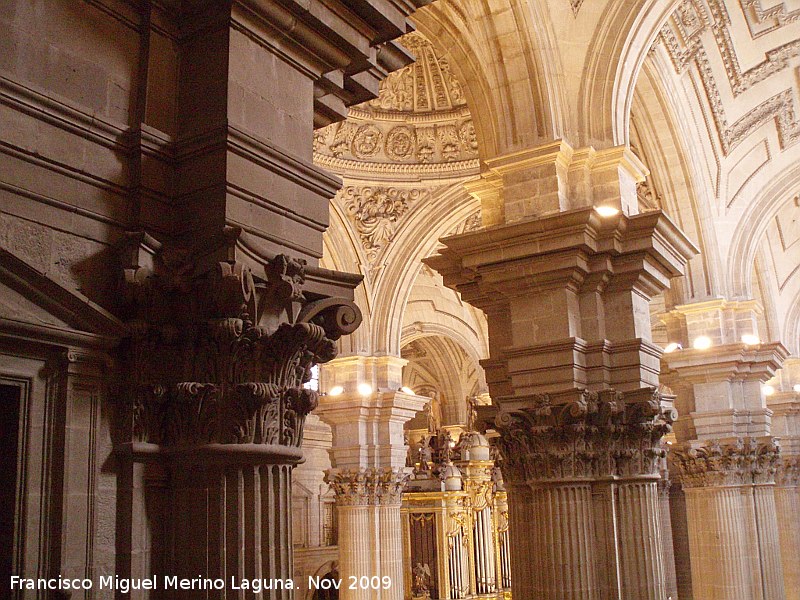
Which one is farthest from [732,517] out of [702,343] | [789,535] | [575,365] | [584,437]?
[575,365]

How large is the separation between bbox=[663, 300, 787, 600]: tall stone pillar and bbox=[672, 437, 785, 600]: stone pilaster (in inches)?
0.5

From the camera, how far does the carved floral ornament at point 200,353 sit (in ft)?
11.2

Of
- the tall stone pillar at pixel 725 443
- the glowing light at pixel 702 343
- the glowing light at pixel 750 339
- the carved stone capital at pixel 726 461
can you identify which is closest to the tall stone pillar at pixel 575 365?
the glowing light at pixel 702 343

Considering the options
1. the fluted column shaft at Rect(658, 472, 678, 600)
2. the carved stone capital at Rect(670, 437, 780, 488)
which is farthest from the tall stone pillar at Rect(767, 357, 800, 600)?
the carved stone capital at Rect(670, 437, 780, 488)

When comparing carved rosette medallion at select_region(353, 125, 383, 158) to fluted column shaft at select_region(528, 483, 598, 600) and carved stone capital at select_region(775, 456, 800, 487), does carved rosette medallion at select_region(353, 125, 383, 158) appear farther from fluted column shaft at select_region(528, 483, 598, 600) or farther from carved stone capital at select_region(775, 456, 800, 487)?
carved stone capital at select_region(775, 456, 800, 487)

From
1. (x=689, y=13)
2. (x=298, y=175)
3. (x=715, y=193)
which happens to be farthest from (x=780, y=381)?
(x=298, y=175)

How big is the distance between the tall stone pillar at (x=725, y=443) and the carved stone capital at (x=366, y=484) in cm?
474

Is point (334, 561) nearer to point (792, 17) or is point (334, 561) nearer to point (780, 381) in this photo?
point (780, 381)

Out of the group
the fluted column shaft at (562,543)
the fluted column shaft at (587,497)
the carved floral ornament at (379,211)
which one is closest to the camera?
the fluted column shaft at (562,543)

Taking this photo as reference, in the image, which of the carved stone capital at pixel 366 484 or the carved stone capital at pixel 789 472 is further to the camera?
the carved stone capital at pixel 789 472

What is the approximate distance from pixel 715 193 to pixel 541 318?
6016mm

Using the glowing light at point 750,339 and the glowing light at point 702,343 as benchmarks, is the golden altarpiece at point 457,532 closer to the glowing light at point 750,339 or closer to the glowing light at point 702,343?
the glowing light at point 702,343

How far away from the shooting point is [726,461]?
480 inches

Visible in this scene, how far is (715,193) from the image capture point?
12188 mm
